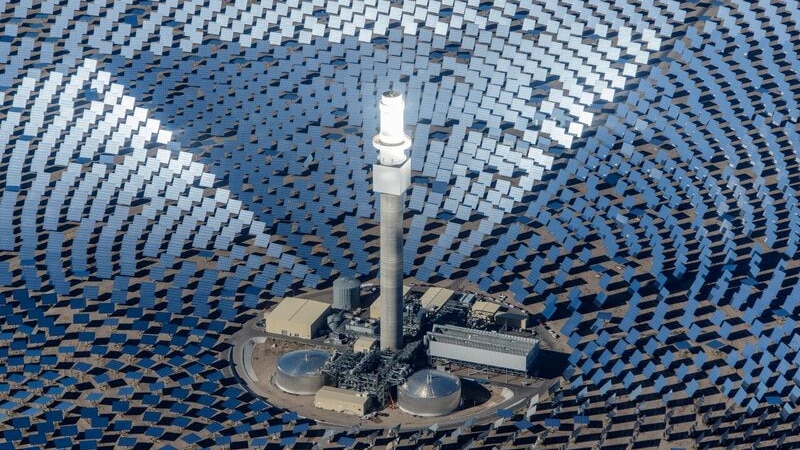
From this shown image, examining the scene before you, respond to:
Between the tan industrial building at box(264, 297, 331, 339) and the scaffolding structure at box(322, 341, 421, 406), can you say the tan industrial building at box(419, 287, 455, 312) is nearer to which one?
the scaffolding structure at box(322, 341, 421, 406)

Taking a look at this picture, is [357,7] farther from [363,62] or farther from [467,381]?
[467,381]

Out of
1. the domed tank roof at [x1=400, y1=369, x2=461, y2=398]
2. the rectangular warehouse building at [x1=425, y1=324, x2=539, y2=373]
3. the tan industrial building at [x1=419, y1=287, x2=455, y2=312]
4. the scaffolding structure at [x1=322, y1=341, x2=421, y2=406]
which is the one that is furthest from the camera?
the tan industrial building at [x1=419, y1=287, x2=455, y2=312]

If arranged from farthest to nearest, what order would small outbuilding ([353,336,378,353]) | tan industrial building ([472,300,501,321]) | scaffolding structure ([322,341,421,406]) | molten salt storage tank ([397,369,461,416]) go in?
tan industrial building ([472,300,501,321]) → small outbuilding ([353,336,378,353]) → scaffolding structure ([322,341,421,406]) → molten salt storage tank ([397,369,461,416])

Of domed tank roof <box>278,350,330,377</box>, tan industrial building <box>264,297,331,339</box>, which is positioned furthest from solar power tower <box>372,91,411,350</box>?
tan industrial building <box>264,297,331,339</box>

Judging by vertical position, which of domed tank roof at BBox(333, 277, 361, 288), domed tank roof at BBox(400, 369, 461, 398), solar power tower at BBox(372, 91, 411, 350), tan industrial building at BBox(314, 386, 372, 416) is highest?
solar power tower at BBox(372, 91, 411, 350)

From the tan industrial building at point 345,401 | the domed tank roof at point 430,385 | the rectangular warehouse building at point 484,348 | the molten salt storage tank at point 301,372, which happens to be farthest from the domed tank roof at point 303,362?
the rectangular warehouse building at point 484,348

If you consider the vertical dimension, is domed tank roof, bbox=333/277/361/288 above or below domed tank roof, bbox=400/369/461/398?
above

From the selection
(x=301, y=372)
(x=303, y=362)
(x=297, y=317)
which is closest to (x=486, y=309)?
(x=297, y=317)

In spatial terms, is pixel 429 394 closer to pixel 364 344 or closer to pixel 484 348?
pixel 484 348
